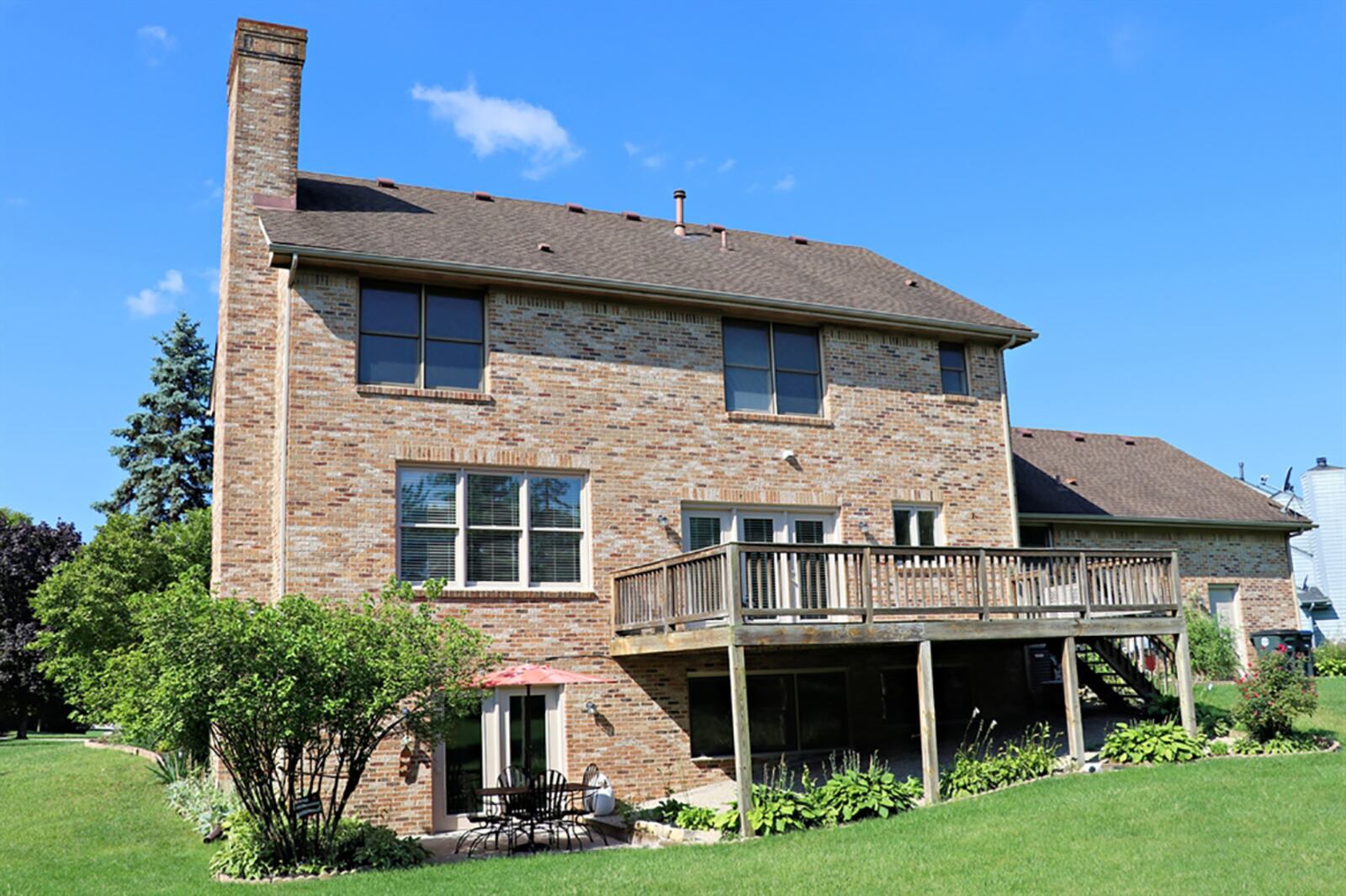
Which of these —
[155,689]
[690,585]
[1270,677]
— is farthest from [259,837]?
[1270,677]

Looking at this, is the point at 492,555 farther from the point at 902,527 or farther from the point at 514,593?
the point at 902,527

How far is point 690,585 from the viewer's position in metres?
15.1

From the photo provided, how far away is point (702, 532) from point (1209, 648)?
1262cm

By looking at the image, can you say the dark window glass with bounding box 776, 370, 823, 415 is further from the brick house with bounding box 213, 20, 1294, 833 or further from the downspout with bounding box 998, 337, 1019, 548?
the downspout with bounding box 998, 337, 1019, 548

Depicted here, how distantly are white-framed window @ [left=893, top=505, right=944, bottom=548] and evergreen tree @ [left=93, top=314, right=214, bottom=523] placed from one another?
25720 millimetres

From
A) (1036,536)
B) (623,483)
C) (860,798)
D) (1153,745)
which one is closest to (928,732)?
(860,798)

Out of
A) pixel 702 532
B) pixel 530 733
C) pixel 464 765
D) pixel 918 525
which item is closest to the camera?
pixel 464 765

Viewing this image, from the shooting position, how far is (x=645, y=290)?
17.8m

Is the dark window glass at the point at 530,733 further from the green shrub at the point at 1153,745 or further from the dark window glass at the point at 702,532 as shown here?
the green shrub at the point at 1153,745

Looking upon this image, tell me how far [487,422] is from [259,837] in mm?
6166

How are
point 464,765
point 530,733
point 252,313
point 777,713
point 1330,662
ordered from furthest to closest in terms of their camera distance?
point 1330,662 < point 777,713 < point 252,313 < point 530,733 < point 464,765

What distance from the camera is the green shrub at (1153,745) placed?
15930 millimetres

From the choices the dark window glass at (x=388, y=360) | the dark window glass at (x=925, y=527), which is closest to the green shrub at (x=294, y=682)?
the dark window glass at (x=388, y=360)

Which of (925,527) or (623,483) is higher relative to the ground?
(623,483)
